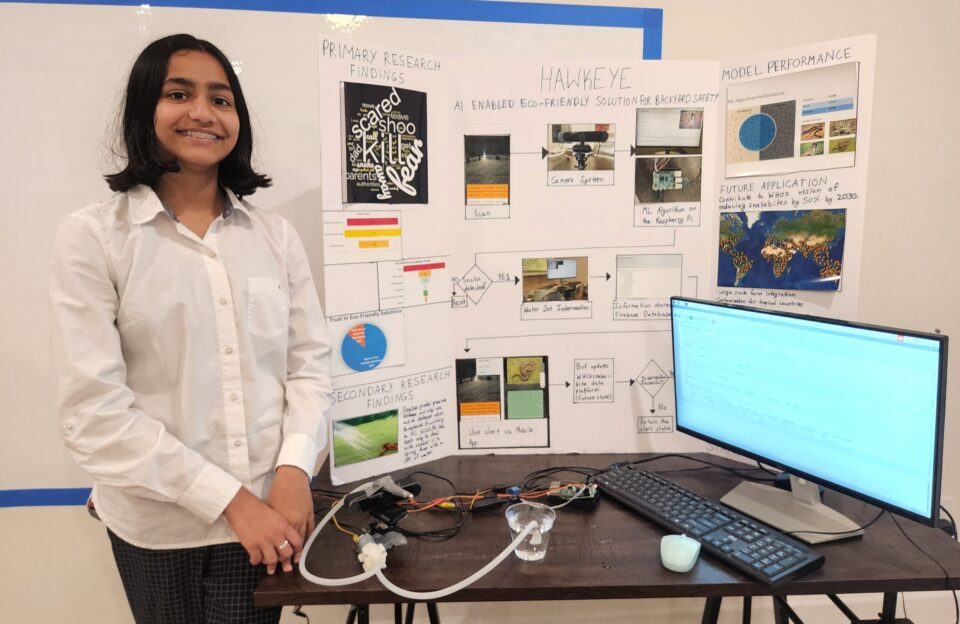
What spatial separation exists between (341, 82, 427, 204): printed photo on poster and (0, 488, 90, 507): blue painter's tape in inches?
49.6

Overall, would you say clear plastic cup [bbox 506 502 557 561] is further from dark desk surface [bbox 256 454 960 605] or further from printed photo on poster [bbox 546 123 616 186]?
printed photo on poster [bbox 546 123 616 186]

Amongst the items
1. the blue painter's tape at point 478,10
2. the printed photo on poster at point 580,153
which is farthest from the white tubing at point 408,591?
the blue painter's tape at point 478,10

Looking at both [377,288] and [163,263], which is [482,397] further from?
[163,263]

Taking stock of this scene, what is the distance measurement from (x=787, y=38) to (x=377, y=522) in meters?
1.83

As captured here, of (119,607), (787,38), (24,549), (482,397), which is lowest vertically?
(119,607)

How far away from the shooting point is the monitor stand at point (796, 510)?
1.19 meters

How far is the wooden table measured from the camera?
3.39 feet

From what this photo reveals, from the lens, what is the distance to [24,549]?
176cm

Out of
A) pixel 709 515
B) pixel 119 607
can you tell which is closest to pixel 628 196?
pixel 709 515

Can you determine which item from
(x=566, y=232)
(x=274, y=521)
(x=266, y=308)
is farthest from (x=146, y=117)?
(x=566, y=232)

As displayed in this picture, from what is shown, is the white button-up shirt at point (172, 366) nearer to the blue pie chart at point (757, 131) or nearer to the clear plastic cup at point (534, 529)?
the clear plastic cup at point (534, 529)

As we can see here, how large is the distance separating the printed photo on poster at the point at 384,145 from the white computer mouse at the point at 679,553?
986mm

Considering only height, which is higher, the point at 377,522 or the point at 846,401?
the point at 846,401

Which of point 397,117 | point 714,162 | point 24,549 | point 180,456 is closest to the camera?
point 180,456
